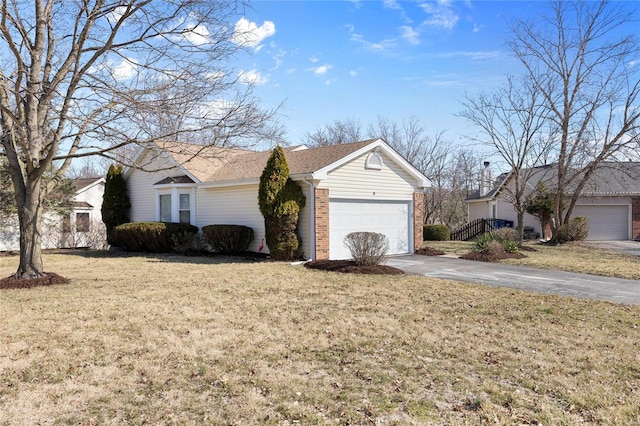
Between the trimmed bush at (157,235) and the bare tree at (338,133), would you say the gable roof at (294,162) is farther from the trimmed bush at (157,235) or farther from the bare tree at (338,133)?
the bare tree at (338,133)

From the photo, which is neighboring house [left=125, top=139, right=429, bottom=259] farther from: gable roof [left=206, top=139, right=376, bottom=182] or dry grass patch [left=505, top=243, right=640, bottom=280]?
dry grass patch [left=505, top=243, right=640, bottom=280]

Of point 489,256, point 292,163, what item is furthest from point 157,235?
point 489,256

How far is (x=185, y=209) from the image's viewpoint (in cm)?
1775

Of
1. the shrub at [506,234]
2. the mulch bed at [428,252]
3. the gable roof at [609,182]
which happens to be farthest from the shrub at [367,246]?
the gable roof at [609,182]

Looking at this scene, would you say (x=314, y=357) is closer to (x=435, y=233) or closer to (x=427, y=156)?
(x=435, y=233)

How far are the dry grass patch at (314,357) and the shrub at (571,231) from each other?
48.5 ft

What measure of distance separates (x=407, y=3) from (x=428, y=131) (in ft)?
77.6

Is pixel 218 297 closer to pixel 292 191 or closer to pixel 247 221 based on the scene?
pixel 292 191

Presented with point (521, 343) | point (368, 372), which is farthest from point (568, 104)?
point (368, 372)

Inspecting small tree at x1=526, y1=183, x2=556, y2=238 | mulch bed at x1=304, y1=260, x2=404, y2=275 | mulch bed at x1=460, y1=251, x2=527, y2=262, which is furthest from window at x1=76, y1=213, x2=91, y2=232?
small tree at x1=526, y1=183, x2=556, y2=238

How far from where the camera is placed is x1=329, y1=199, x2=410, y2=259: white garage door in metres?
14.2

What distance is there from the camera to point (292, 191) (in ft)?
44.8

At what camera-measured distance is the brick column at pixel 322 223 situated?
13531 mm

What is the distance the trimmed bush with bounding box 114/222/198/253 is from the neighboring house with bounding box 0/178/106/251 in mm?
4410
